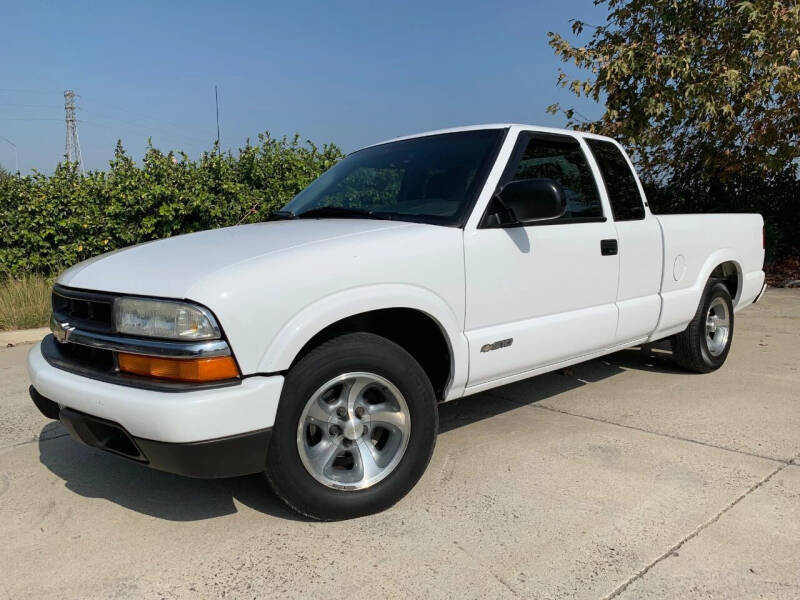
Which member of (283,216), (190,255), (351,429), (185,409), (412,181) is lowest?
(351,429)

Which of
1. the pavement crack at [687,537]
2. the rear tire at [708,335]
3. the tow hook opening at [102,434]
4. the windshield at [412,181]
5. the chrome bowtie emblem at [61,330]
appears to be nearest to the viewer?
the pavement crack at [687,537]

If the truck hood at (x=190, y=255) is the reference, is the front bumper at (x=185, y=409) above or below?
below

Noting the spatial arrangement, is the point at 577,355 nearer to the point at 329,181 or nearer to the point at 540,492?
the point at 540,492

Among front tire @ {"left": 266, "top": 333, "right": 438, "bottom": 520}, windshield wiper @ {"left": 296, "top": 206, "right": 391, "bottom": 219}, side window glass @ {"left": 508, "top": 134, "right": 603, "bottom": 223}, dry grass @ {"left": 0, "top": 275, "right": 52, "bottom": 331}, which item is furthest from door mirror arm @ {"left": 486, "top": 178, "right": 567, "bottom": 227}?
dry grass @ {"left": 0, "top": 275, "right": 52, "bottom": 331}

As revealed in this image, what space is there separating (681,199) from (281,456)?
1283 cm

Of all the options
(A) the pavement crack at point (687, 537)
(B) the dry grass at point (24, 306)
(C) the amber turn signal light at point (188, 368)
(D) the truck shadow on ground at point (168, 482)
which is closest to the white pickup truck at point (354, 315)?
(C) the amber turn signal light at point (188, 368)

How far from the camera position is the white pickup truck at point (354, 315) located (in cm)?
253

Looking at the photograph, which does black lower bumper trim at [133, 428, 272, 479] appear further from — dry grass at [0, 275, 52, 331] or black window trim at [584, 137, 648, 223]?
dry grass at [0, 275, 52, 331]

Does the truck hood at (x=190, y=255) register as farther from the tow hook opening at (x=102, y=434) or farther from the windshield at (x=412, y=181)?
the tow hook opening at (x=102, y=434)

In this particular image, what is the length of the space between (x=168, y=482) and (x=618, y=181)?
340 cm

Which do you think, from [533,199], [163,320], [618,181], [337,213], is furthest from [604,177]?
[163,320]

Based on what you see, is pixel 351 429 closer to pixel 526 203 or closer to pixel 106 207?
pixel 526 203

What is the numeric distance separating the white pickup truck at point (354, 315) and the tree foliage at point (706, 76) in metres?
6.10

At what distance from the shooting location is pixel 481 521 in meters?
2.92
